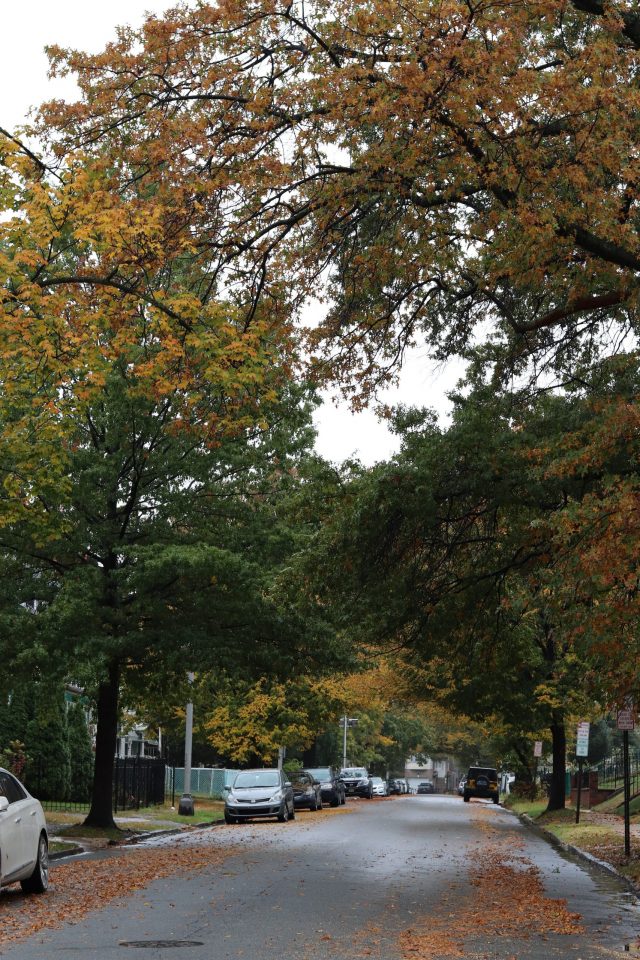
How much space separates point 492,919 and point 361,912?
1.36 metres

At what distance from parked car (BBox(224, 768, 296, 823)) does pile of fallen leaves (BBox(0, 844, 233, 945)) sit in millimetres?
11646

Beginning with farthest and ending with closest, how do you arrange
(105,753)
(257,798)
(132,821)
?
1. (257,798)
2. (132,821)
3. (105,753)

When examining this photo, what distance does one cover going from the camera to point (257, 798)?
3497 centimetres

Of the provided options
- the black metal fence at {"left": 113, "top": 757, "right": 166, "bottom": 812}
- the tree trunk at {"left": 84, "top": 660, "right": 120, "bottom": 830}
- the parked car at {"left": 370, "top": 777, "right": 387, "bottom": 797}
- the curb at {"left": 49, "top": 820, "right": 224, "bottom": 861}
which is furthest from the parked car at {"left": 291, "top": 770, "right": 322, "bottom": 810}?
the parked car at {"left": 370, "top": 777, "right": 387, "bottom": 797}

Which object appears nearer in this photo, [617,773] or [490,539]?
[490,539]

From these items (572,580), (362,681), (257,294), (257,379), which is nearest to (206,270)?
(257,294)

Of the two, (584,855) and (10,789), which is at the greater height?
(10,789)

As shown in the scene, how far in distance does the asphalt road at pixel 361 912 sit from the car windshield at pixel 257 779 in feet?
42.6

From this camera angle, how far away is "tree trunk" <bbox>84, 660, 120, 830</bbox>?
27.1 m

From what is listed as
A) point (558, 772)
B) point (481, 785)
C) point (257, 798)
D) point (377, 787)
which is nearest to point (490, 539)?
point (257, 798)

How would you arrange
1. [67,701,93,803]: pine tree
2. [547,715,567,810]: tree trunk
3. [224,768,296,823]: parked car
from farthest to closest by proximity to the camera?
[67,701,93,803]: pine tree → [547,715,567,810]: tree trunk → [224,768,296,823]: parked car

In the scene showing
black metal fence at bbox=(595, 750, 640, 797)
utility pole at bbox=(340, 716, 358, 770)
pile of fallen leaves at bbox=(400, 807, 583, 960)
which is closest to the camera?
pile of fallen leaves at bbox=(400, 807, 583, 960)

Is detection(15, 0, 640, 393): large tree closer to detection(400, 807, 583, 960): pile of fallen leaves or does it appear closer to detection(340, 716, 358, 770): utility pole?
detection(400, 807, 583, 960): pile of fallen leaves

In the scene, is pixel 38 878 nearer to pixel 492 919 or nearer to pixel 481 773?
pixel 492 919
